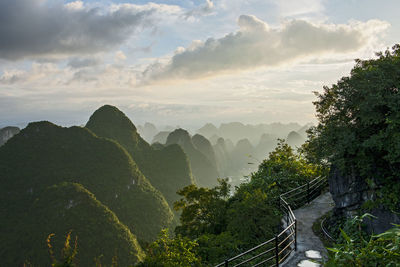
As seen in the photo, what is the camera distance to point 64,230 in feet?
155

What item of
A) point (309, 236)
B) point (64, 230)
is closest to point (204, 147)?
point (64, 230)

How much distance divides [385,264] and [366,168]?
18.9 feet

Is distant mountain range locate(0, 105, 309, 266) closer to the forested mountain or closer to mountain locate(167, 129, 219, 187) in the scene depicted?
the forested mountain

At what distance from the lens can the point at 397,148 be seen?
7.29 meters

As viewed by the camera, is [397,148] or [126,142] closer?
[397,148]

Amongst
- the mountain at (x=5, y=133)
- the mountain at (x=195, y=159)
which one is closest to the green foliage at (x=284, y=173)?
the mountain at (x=195, y=159)

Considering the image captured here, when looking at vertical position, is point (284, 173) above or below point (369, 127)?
below

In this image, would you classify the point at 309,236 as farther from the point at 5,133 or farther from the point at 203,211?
the point at 5,133

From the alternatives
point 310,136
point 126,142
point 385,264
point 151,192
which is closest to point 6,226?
point 151,192

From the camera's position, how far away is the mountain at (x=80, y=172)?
62.9m

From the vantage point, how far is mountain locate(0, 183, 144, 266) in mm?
44062

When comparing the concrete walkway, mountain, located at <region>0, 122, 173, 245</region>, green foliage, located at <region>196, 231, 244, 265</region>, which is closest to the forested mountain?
mountain, located at <region>0, 122, 173, 245</region>

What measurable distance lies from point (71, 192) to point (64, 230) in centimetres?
840

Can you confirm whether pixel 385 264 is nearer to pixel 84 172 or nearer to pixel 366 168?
pixel 366 168
